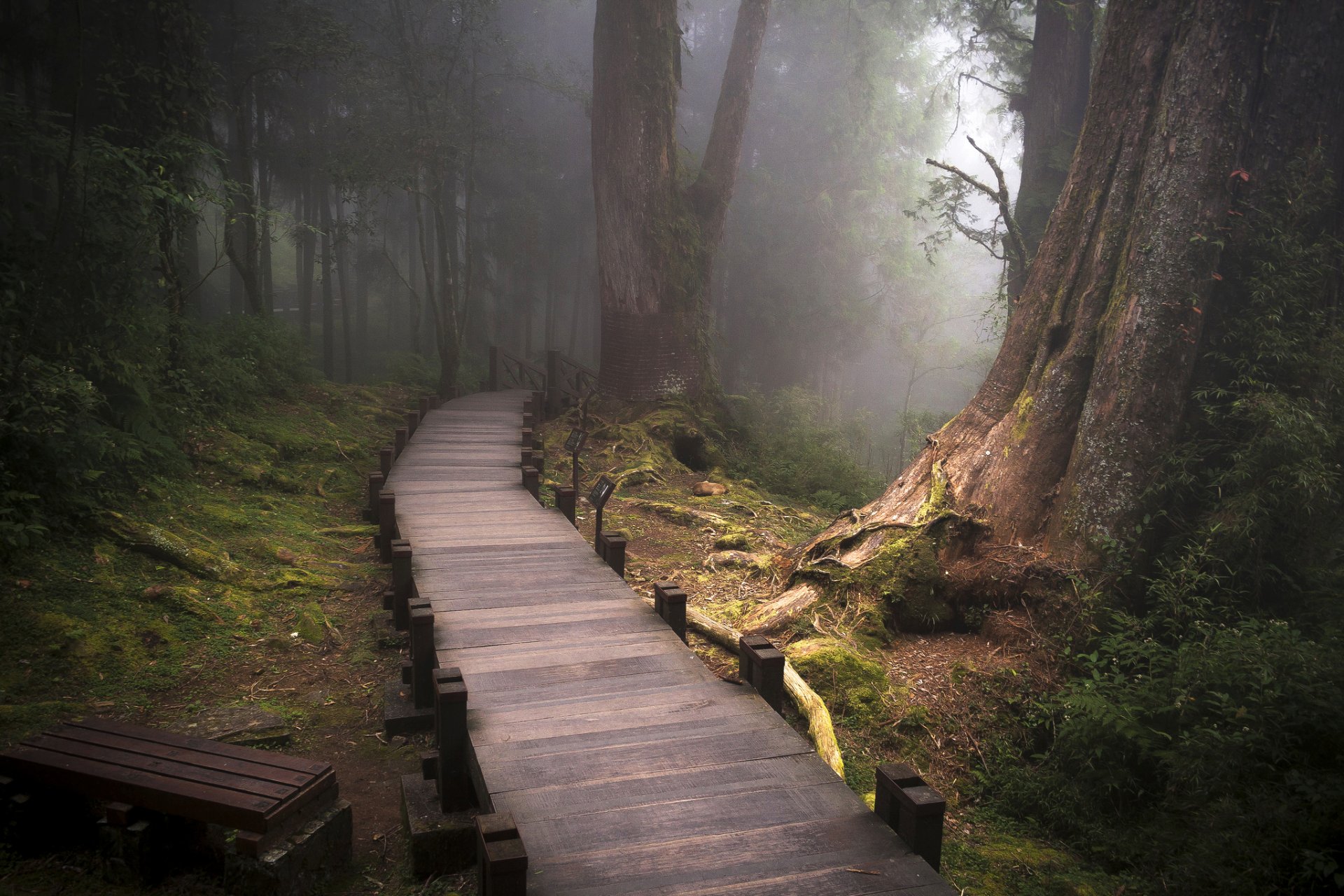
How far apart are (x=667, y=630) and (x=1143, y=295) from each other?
14.7 feet

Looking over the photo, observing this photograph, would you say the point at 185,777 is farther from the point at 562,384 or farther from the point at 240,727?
the point at 562,384

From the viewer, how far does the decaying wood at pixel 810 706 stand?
16.3ft

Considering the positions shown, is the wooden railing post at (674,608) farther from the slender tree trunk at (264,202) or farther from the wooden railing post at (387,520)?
the slender tree trunk at (264,202)

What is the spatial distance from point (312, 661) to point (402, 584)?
3.00 ft

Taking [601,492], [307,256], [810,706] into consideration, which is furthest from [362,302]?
[810,706]

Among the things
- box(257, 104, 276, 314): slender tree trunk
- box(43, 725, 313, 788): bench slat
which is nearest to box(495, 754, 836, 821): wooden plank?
box(43, 725, 313, 788): bench slat

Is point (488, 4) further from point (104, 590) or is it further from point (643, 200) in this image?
point (104, 590)

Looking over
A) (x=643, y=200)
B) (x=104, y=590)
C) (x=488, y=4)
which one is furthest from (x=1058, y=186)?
(x=104, y=590)

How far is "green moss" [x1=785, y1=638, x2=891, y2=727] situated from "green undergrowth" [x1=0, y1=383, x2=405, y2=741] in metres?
3.80

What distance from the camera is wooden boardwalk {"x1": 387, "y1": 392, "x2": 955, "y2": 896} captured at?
3.23m

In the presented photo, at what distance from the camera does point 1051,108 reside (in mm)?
13438

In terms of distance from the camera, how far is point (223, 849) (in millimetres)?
3730

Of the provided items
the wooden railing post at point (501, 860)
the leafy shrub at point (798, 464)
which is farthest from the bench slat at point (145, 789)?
the leafy shrub at point (798, 464)

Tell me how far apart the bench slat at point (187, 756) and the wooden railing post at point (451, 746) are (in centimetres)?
60
